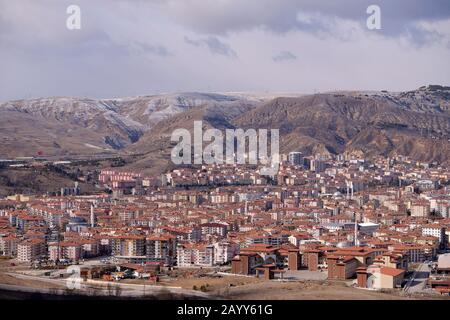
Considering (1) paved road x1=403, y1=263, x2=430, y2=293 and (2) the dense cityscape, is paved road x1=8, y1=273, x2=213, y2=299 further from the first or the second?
(1) paved road x1=403, y1=263, x2=430, y2=293

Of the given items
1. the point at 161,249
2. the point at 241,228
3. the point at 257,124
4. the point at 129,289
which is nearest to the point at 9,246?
the point at 161,249

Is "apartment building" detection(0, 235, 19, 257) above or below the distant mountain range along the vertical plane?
below

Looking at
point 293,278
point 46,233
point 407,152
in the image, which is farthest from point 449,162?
point 293,278

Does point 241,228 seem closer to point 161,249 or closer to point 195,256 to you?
point 161,249

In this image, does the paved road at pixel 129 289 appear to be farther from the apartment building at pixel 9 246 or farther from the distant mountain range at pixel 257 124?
the distant mountain range at pixel 257 124

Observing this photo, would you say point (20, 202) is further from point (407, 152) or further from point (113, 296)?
point (407, 152)

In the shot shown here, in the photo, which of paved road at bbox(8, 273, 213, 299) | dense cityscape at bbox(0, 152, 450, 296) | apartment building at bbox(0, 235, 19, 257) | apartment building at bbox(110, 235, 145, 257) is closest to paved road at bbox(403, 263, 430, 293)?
dense cityscape at bbox(0, 152, 450, 296)
